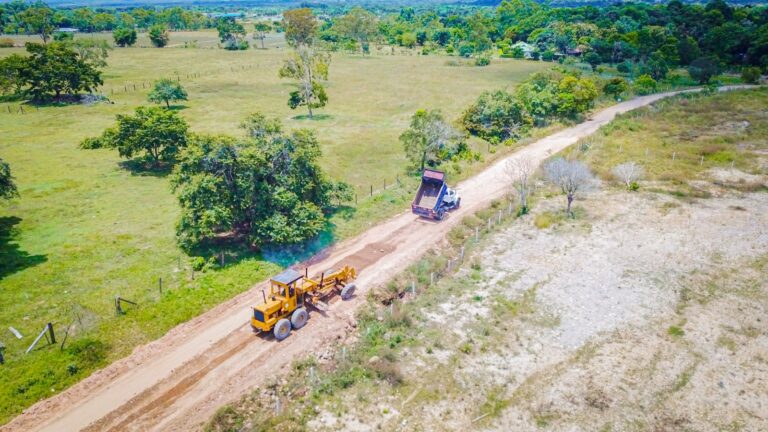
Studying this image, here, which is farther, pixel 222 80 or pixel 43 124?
pixel 222 80

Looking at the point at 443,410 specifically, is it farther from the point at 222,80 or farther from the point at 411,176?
the point at 222,80

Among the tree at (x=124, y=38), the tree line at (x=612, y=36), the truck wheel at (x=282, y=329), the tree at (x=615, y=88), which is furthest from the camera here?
the tree at (x=124, y=38)

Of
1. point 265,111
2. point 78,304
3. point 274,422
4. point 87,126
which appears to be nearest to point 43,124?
point 87,126

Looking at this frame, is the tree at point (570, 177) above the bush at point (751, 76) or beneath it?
beneath

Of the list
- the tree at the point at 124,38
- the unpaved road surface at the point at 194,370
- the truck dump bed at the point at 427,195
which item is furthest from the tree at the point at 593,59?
the tree at the point at 124,38

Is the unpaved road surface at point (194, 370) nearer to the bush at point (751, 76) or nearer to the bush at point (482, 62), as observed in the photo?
the bush at point (751, 76)

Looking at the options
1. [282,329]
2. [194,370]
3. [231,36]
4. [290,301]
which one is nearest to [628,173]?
[290,301]
